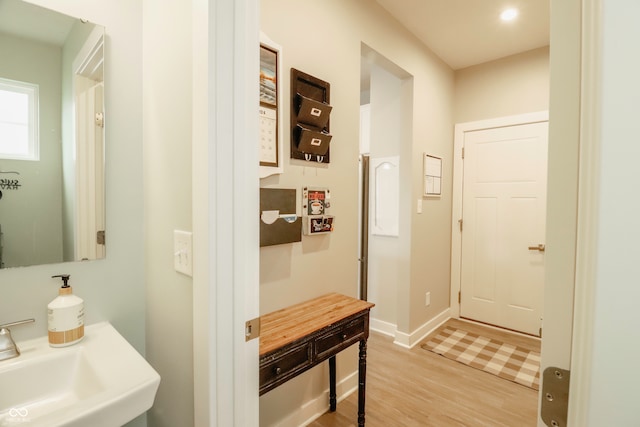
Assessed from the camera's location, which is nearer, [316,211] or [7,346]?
[7,346]

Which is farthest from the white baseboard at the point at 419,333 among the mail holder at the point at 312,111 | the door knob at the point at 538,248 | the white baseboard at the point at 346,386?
the mail holder at the point at 312,111

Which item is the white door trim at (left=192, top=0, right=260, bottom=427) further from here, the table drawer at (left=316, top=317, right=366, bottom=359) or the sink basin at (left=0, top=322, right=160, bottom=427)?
the table drawer at (left=316, top=317, right=366, bottom=359)

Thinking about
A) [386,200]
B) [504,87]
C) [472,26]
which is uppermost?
[472,26]

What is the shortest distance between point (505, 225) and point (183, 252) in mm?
3318

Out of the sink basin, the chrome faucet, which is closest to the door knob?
the sink basin

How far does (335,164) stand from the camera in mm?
2061

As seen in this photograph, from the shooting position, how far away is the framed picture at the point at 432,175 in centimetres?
310

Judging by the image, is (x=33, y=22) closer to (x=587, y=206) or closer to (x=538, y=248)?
(x=587, y=206)

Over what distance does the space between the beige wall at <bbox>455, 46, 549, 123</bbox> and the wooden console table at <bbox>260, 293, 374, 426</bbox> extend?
107 inches

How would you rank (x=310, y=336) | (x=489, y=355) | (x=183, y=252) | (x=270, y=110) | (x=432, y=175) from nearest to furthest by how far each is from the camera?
1. (x=183, y=252)
2. (x=310, y=336)
3. (x=270, y=110)
4. (x=489, y=355)
5. (x=432, y=175)

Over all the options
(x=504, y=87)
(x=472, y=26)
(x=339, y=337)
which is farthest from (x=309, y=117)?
(x=504, y=87)

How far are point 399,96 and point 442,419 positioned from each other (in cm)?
265

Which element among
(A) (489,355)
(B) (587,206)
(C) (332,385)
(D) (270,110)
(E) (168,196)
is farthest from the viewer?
(A) (489,355)

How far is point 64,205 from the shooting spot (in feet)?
3.68
